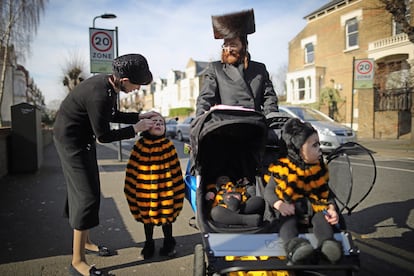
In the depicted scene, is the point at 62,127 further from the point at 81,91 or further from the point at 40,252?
the point at 40,252

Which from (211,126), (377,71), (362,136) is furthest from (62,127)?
(377,71)

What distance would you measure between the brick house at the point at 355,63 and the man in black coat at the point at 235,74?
12921mm

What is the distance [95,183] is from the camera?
9.53ft

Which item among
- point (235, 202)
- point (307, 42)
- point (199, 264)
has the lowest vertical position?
point (199, 264)

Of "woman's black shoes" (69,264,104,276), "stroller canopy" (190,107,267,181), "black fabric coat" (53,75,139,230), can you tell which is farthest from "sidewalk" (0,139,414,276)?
"stroller canopy" (190,107,267,181)

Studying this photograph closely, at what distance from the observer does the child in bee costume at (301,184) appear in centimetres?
241

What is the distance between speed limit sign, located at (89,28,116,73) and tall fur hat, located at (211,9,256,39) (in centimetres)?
697

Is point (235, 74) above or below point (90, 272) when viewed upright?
above

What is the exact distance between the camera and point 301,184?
255 cm

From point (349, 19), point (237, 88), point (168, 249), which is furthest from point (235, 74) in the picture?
point (349, 19)

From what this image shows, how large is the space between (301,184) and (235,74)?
4.44 ft

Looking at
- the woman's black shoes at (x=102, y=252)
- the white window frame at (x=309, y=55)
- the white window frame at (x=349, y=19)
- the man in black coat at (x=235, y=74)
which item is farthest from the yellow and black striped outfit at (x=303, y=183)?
the white window frame at (x=309, y=55)

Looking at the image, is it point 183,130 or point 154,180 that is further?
point 183,130

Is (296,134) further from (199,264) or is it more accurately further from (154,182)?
(154,182)
